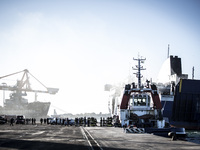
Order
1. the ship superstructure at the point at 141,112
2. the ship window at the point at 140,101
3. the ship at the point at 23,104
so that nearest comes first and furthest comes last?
the ship superstructure at the point at 141,112
the ship window at the point at 140,101
the ship at the point at 23,104

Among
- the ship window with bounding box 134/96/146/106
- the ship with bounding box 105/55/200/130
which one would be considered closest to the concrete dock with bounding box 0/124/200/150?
the ship window with bounding box 134/96/146/106

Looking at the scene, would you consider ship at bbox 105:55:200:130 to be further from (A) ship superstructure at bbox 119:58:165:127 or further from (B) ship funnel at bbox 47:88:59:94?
(B) ship funnel at bbox 47:88:59:94

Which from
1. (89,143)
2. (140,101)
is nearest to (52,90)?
(140,101)

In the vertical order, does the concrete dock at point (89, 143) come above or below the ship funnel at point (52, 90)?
below

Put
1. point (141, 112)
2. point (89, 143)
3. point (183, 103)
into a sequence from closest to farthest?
point (89, 143), point (141, 112), point (183, 103)

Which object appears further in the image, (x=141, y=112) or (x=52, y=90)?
(x=52, y=90)

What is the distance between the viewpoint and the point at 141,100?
35.2 meters

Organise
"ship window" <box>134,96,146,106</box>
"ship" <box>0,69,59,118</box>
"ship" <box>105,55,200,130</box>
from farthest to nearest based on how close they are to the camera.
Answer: "ship" <box>0,69,59,118</box>
"ship" <box>105,55,200,130</box>
"ship window" <box>134,96,146,106</box>

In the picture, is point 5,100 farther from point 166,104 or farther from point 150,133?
point 150,133

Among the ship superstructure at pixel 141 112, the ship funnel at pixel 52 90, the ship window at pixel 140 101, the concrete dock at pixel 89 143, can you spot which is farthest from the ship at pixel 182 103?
the ship funnel at pixel 52 90

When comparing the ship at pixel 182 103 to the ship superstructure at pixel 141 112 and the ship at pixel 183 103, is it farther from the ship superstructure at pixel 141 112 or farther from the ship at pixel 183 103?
the ship superstructure at pixel 141 112

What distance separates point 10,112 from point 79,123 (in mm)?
94199

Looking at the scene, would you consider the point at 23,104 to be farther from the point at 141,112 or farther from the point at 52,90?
the point at 141,112

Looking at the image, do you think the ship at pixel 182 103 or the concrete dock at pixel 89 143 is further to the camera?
the ship at pixel 182 103
